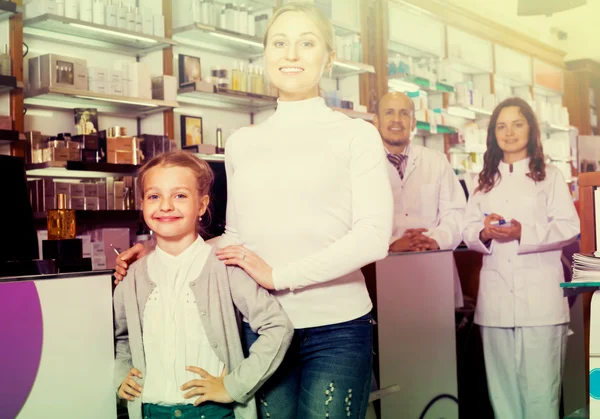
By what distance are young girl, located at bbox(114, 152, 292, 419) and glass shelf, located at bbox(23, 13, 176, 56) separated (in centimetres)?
303

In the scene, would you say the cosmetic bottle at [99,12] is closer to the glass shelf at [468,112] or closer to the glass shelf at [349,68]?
the glass shelf at [349,68]

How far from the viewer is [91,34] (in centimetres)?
459

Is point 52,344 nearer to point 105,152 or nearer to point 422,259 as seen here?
point 422,259

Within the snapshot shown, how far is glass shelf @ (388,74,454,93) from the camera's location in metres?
6.94

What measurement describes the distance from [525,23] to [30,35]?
698 cm

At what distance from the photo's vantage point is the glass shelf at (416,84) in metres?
6.94

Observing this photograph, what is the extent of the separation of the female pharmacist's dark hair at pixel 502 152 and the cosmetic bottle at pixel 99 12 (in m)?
2.54

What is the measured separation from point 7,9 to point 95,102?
0.83 metres

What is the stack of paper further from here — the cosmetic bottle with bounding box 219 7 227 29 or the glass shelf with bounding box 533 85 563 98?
the glass shelf with bounding box 533 85 563 98

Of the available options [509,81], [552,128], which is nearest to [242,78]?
[509,81]

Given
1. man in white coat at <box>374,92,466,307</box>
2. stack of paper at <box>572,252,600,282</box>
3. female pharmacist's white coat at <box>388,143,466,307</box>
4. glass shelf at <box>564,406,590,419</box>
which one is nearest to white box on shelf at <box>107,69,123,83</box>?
man in white coat at <box>374,92,466,307</box>

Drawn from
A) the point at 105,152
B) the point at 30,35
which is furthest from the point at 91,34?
the point at 105,152

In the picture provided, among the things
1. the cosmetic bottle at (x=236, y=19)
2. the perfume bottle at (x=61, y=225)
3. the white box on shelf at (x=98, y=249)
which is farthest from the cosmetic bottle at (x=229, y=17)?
the perfume bottle at (x=61, y=225)

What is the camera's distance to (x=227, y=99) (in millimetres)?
5395
